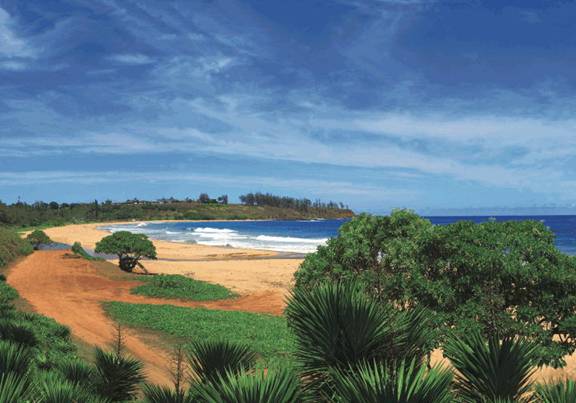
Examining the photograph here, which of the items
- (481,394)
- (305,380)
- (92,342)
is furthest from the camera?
(92,342)

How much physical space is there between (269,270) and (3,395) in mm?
36758

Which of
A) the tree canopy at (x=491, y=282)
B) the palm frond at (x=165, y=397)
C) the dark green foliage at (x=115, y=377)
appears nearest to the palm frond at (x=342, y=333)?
the palm frond at (x=165, y=397)

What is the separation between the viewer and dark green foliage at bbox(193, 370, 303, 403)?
3.45m

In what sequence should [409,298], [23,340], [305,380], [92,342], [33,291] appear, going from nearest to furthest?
[305,380], [23,340], [409,298], [92,342], [33,291]

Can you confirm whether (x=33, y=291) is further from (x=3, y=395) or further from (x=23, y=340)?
(x=3, y=395)

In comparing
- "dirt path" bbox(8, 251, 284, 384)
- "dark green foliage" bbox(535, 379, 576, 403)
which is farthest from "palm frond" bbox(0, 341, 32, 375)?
"dirt path" bbox(8, 251, 284, 384)

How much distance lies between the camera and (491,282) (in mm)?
9312

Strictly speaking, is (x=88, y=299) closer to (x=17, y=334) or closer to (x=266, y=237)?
(x=17, y=334)

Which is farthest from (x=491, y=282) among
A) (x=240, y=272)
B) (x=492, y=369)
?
(x=240, y=272)

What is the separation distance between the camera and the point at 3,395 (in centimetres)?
376

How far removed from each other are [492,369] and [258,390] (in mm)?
2159

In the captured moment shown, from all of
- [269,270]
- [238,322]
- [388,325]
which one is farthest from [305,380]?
[269,270]

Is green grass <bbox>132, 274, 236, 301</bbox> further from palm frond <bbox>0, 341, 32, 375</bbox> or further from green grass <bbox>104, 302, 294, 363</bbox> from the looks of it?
palm frond <bbox>0, 341, 32, 375</bbox>

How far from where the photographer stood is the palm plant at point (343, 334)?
173 inches
